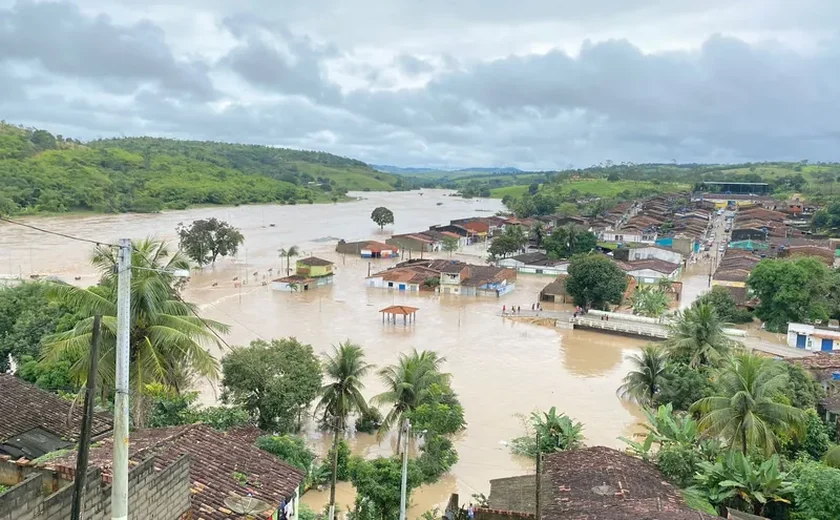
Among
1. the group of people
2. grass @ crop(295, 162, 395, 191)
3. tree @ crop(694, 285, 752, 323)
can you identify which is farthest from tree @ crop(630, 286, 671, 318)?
grass @ crop(295, 162, 395, 191)

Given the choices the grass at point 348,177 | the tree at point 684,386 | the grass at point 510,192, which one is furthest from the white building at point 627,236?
the grass at point 348,177

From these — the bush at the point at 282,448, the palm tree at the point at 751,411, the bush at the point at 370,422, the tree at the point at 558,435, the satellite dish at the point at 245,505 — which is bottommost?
the bush at the point at 370,422

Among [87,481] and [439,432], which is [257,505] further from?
[439,432]

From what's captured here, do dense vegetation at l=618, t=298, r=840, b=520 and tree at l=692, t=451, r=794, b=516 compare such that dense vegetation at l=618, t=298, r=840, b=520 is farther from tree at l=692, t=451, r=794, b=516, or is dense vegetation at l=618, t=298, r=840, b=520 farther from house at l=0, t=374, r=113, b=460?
house at l=0, t=374, r=113, b=460

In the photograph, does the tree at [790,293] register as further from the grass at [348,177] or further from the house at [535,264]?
the grass at [348,177]

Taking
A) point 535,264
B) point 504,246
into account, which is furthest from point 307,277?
point 535,264

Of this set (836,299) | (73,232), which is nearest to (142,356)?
(836,299)
